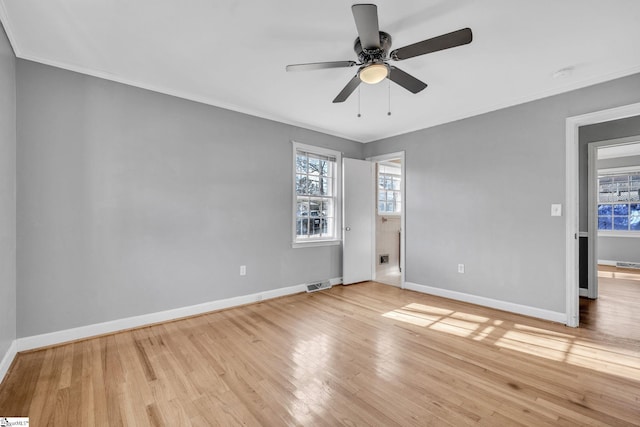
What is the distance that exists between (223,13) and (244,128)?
5.80ft

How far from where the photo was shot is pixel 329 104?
338cm

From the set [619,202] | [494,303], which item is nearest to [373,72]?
[494,303]

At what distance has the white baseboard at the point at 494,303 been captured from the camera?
3.00m

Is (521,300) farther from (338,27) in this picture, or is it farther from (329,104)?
(338,27)

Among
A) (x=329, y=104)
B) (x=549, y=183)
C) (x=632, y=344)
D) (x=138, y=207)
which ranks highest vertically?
(x=329, y=104)

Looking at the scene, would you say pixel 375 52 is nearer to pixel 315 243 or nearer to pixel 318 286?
pixel 315 243

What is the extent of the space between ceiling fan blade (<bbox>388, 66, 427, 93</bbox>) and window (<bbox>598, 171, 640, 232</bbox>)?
7.18 metres

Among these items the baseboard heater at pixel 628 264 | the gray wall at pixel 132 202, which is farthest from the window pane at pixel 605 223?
the gray wall at pixel 132 202

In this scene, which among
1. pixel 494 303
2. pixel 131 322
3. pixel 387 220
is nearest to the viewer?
pixel 131 322

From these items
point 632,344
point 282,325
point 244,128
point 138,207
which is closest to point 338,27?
point 244,128

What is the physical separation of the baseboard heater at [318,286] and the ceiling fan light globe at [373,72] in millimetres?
3076

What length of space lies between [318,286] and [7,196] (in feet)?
11.3

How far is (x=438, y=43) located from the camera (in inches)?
67.9

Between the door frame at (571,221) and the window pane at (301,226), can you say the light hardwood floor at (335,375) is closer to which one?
the door frame at (571,221)
